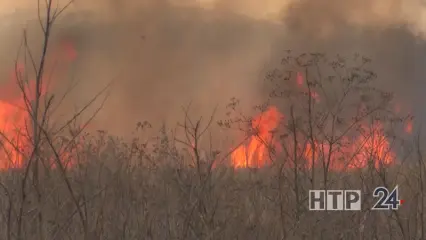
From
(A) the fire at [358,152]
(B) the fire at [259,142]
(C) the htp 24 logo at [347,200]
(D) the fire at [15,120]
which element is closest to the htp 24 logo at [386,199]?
(C) the htp 24 logo at [347,200]

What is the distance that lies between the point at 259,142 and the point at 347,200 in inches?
35.3

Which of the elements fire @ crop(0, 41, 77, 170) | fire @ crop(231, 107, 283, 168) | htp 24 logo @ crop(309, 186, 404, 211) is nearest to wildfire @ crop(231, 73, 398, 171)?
fire @ crop(231, 107, 283, 168)

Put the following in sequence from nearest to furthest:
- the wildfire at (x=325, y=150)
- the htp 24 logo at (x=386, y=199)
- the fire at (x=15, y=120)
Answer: the fire at (x=15, y=120), the htp 24 logo at (x=386, y=199), the wildfire at (x=325, y=150)

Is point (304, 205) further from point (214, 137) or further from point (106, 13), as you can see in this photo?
point (106, 13)

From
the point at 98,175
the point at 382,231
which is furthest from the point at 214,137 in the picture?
the point at 382,231

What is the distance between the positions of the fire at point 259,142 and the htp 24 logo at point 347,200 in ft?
1.81

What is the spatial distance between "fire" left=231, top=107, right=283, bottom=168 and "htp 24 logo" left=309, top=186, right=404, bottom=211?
551mm

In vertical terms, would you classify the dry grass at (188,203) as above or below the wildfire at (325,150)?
below

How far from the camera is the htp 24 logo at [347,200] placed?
11.2ft

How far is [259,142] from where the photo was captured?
3.78 metres

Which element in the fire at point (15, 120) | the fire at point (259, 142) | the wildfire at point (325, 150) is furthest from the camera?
the fire at point (259, 142)

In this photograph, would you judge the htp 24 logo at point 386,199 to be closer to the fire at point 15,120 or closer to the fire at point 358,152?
the fire at point 358,152

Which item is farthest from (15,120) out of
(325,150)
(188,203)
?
(325,150)

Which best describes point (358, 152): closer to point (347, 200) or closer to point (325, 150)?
point (325, 150)
